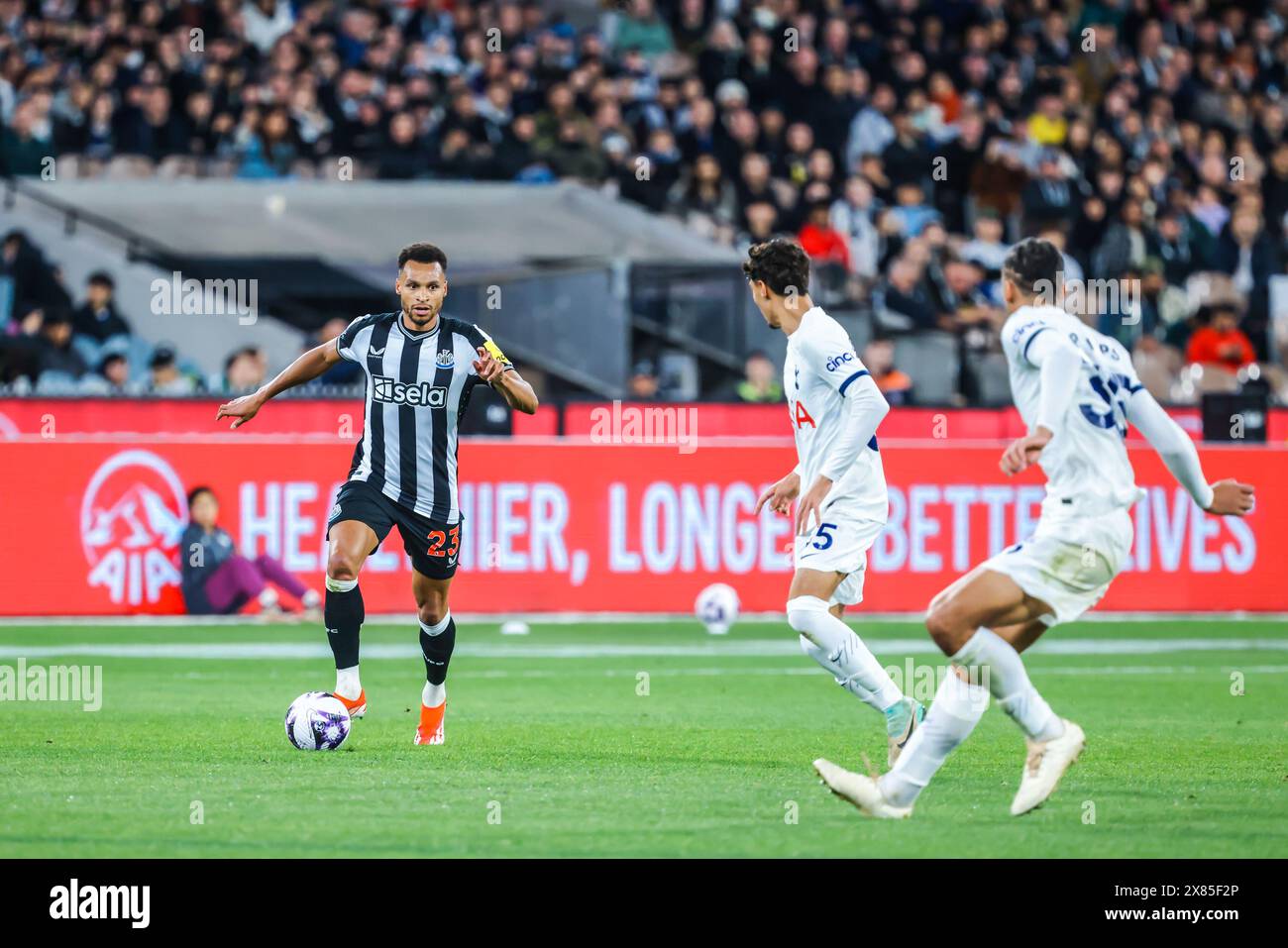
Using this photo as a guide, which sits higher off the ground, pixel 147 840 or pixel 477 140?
pixel 477 140

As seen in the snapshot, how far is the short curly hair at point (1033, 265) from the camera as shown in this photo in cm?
720

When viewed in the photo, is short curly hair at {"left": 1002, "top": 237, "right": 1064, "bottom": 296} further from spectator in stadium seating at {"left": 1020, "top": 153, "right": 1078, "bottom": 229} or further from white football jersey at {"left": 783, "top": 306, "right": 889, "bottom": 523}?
spectator in stadium seating at {"left": 1020, "top": 153, "right": 1078, "bottom": 229}

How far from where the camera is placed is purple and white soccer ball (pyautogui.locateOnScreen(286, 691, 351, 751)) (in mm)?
9055

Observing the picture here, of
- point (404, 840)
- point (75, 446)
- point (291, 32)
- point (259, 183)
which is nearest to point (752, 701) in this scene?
point (404, 840)

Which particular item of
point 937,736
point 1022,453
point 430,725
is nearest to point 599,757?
point 430,725

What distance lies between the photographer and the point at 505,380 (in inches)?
354

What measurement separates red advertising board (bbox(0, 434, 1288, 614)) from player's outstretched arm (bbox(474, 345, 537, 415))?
725 cm

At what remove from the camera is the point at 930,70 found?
82.0 feet

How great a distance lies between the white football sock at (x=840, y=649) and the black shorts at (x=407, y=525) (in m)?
1.84

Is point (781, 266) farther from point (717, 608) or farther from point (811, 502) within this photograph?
point (717, 608)

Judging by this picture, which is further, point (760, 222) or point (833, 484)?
point (760, 222)

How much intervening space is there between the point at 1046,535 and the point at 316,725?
11.6 ft
